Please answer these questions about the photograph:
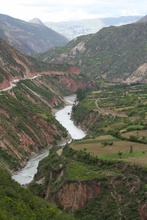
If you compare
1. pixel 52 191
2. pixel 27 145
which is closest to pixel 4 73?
pixel 27 145

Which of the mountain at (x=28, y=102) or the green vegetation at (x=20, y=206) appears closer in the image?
the green vegetation at (x=20, y=206)

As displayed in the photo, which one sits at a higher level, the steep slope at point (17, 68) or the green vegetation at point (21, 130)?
the green vegetation at point (21, 130)

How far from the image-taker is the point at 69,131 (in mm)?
109812

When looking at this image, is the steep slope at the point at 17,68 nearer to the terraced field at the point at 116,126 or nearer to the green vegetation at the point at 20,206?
the terraced field at the point at 116,126

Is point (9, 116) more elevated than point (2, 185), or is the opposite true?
point (2, 185)

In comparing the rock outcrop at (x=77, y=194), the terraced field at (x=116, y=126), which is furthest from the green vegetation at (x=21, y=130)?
the rock outcrop at (x=77, y=194)

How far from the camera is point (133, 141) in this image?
69688 mm

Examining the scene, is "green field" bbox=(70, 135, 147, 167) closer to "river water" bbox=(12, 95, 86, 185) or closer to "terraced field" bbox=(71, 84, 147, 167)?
"terraced field" bbox=(71, 84, 147, 167)

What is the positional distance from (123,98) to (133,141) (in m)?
56.7

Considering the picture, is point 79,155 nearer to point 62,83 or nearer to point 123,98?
point 123,98

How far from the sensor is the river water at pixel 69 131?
71.4 meters

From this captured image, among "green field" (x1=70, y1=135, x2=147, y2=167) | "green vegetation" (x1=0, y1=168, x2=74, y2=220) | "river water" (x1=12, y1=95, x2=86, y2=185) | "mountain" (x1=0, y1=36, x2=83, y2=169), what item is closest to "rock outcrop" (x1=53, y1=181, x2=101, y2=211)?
"green vegetation" (x1=0, y1=168, x2=74, y2=220)

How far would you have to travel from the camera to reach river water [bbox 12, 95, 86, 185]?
234 ft

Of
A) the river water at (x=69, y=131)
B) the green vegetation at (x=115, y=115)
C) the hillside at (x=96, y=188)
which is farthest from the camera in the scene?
the green vegetation at (x=115, y=115)
